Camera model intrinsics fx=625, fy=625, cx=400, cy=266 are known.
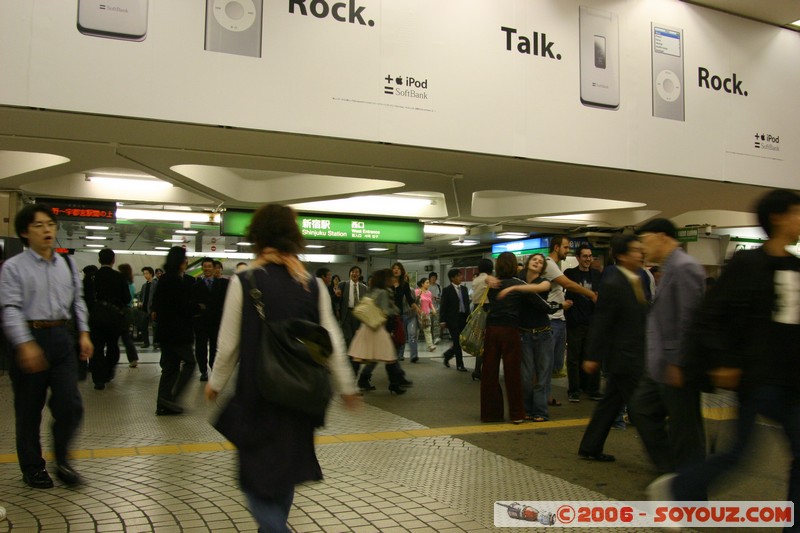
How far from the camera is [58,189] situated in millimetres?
11000

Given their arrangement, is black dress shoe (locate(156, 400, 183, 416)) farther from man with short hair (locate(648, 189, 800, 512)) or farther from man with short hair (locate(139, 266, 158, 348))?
man with short hair (locate(139, 266, 158, 348))

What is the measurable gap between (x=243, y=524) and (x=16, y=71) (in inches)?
205

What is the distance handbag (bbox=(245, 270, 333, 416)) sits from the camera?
2.44 meters

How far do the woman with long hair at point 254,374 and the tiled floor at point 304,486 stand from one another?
0.63ft

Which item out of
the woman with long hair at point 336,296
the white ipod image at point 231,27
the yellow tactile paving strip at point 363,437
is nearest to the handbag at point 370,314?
the yellow tactile paving strip at point 363,437

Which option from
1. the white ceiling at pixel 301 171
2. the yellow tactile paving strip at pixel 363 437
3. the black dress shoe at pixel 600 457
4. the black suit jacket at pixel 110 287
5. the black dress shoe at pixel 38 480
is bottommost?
the yellow tactile paving strip at pixel 363 437

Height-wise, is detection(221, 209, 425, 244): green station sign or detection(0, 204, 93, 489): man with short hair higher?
detection(221, 209, 425, 244): green station sign

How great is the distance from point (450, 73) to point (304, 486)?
219 inches

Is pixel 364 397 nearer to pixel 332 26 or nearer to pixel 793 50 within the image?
pixel 332 26

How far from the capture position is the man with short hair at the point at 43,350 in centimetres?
419

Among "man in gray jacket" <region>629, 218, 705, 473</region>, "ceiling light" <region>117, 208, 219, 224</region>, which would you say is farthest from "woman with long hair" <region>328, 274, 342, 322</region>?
"man in gray jacket" <region>629, 218, 705, 473</region>

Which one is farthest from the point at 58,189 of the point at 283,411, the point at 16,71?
the point at 283,411

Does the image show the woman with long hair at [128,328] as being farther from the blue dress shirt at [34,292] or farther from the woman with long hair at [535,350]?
the woman with long hair at [535,350]

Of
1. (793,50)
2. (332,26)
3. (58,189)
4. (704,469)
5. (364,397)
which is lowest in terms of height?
(364,397)
